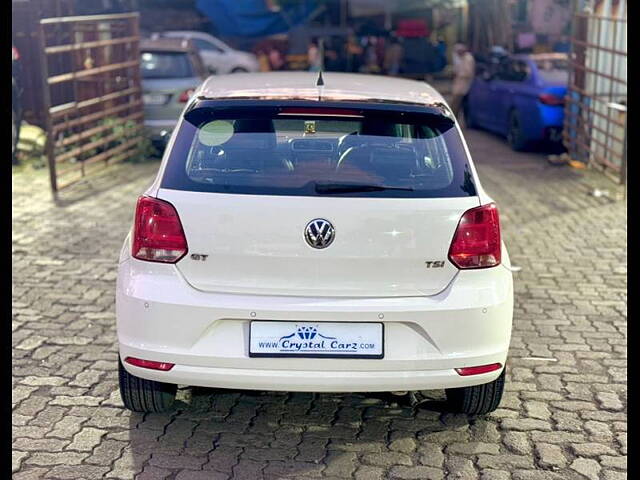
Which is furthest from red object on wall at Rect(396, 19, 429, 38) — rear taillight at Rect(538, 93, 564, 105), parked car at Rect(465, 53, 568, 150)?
rear taillight at Rect(538, 93, 564, 105)

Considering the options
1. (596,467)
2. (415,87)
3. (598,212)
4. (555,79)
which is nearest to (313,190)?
(415,87)

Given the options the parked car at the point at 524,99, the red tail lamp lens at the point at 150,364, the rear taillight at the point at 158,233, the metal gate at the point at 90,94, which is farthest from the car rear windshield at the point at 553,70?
the red tail lamp lens at the point at 150,364

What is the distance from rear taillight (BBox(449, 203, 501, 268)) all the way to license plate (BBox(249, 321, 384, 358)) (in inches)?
18.7

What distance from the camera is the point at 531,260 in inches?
313

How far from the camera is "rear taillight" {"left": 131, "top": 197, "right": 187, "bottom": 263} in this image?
404cm

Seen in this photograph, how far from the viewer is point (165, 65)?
1414cm

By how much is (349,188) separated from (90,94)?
9.34 metres

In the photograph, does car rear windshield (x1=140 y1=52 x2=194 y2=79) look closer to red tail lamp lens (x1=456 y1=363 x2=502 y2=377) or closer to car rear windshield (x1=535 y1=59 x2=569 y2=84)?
car rear windshield (x1=535 y1=59 x2=569 y2=84)

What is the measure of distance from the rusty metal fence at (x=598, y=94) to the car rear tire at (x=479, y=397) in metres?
7.33

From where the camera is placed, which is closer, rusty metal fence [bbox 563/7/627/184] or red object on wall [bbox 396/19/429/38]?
rusty metal fence [bbox 563/7/627/184]

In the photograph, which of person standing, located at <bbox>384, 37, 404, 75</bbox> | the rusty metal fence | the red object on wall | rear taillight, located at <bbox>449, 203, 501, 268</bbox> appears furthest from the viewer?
the red object on wall

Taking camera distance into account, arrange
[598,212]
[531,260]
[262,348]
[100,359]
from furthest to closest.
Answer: [598,212] < [531,260] < [100,359] < [262,348]

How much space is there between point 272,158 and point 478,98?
509 inches

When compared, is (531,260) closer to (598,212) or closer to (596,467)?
(598,212)
